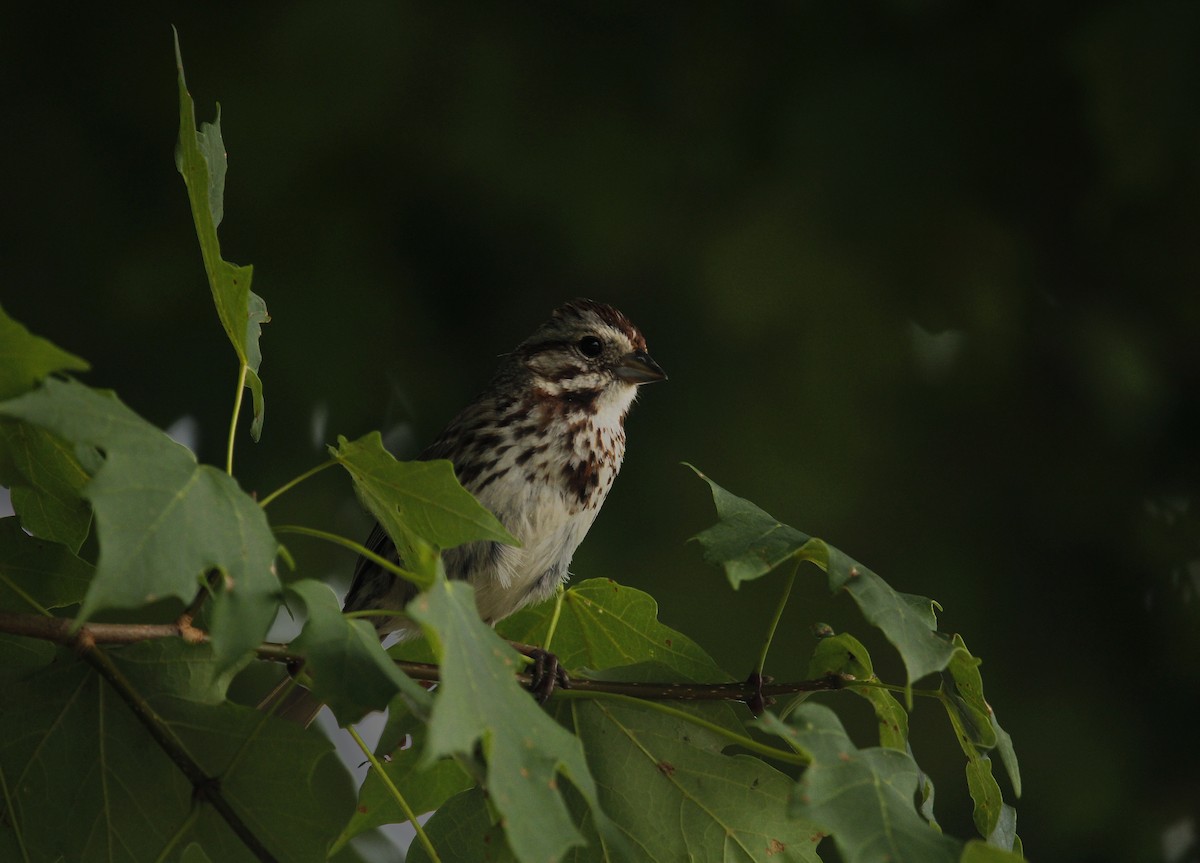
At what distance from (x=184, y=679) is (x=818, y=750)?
2.91 feet

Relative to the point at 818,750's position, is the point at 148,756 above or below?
below

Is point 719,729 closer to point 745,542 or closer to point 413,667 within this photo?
point 745,542

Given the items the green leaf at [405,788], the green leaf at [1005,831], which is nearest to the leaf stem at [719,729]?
the green leaf at [405,788]

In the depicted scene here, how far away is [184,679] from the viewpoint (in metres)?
1.86

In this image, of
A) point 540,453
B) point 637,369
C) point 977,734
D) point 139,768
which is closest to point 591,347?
point 637,369

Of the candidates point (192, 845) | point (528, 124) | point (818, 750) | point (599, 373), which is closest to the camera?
point (818, 750)

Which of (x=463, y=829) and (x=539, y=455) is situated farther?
(x=539, y=455)

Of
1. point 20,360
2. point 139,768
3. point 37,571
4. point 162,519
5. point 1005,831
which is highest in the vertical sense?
point 20,360

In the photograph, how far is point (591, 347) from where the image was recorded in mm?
3793

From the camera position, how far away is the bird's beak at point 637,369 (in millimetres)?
3736

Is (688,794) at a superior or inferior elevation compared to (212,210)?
inferior

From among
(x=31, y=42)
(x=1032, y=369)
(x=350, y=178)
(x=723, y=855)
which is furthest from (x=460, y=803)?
(x=1032, y=369)

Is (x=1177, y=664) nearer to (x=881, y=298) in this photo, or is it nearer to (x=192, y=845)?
(x=881, y=298)

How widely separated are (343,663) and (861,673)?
3.06 ft
